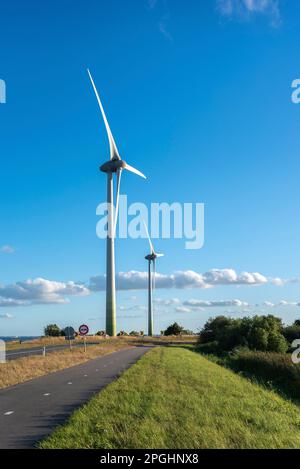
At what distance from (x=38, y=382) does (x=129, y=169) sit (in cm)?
5675

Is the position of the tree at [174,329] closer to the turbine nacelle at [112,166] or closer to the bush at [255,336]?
the bush at [255,336]

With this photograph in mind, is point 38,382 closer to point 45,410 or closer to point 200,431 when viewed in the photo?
point 45,410

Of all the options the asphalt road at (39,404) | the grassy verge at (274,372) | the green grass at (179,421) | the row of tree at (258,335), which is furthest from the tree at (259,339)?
the green grass at (179,421)

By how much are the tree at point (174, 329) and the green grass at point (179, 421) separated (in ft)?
555

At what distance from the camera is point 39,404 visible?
1558 cm

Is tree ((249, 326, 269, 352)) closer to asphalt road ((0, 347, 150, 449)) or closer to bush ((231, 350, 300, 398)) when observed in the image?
bush ((231, 350, 300, 398))

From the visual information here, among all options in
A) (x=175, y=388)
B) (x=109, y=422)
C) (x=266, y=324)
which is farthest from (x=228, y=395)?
(x=266, y=324)

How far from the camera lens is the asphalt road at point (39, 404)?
10891 millimetres

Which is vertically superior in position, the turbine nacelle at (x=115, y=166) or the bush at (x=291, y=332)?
the turbine nacelle at (x=115, y=166)

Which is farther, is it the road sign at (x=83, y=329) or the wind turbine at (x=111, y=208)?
the wind turbine at (x=111, y=208)

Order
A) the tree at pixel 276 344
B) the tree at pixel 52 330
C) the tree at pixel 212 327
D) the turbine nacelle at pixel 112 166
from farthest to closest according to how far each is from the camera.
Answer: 1. the tree at pixel 52 330
2. the tree at pixel 212 327
3. the turbine nacelle at pixel 112 166
4. the tree at pixel 276 344

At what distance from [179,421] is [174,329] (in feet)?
581

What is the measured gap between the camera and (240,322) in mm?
76562

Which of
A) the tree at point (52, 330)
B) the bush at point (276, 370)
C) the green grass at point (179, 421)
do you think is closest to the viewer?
the green grass at point (179, 421)
